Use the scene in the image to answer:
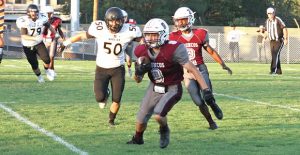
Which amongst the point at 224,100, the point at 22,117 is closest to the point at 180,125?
the point at 22,117

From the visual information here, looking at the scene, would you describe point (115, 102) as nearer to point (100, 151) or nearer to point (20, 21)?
point (100, 151)

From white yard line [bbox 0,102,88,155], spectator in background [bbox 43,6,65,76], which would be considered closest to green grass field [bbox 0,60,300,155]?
white yard line [bbox 0,102,88,155]

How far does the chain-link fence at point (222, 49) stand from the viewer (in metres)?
37.7

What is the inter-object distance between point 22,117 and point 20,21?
5.87 metres

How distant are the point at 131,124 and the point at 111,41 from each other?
4.29 feet

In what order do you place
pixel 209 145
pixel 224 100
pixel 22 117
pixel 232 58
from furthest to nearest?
pixel 232 58, pixel 224 100, pixel 22 117, pixel 209 145

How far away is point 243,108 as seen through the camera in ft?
43.7

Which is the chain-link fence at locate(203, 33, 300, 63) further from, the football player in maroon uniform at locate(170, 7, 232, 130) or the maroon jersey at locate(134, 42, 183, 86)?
the maroon jersey at locate(134, 42, 183, 86)

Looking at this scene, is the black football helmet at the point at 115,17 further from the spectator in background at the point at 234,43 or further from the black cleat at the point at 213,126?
the spectator in background at the point at 234,43

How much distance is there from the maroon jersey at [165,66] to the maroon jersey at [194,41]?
189 centimetres

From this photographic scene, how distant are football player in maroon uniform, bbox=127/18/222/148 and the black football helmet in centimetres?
127

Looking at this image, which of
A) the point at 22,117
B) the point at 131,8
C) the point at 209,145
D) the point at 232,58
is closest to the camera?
the point at 209,145

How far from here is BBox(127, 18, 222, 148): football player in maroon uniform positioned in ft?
28.1

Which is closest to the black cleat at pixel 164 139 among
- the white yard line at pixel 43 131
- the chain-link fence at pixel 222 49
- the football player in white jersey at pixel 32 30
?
the white yard line at pixel 43 131
